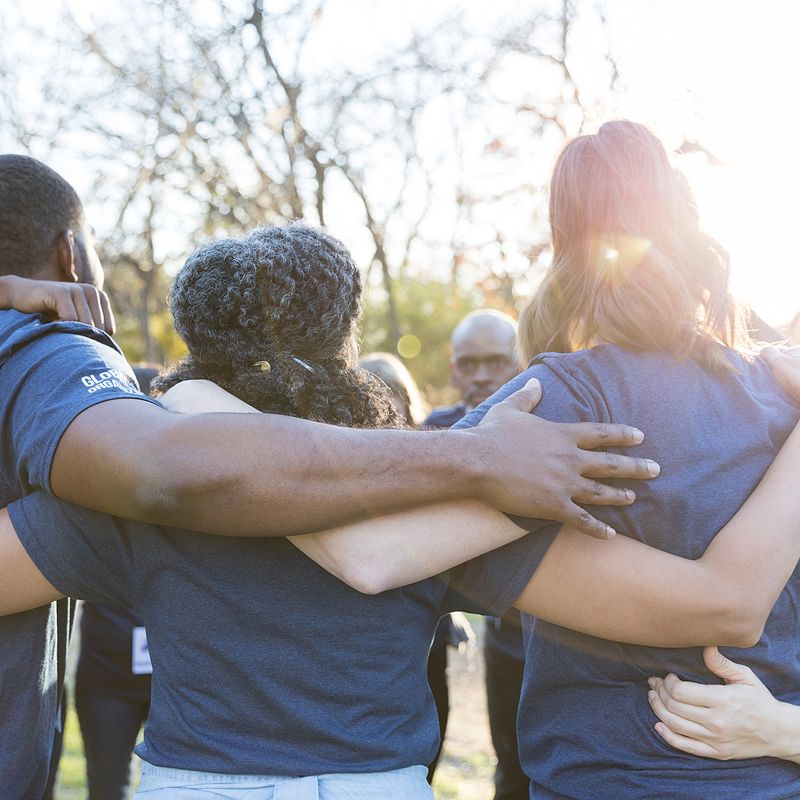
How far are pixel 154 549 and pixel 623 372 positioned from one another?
37.8 inches

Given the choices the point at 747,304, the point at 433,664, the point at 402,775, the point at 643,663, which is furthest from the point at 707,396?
the point at 433,664

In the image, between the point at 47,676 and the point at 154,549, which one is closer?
the point at 154,549

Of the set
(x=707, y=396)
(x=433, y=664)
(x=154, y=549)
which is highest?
(x=707, y=396)

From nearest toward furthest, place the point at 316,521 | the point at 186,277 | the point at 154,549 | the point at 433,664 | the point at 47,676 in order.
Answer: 1. the point at 316,521
2. the point at 154,549
3. the point at 186,277
4. the point at 47,676
5. the point at 433,664

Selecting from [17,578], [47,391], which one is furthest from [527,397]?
[17,578]

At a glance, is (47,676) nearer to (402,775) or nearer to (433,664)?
(402,775)

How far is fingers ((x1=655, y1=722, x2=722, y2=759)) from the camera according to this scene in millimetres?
1634

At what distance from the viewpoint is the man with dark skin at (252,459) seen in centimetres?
152

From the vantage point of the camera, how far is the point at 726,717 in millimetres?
1630

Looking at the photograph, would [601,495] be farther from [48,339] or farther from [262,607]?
[48,339]

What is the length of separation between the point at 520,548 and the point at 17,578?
3.12 ft

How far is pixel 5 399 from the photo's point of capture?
5.62ft

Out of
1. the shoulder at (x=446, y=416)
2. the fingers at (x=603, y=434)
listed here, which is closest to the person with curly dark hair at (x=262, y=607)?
the fingers at (x=603, y=434)

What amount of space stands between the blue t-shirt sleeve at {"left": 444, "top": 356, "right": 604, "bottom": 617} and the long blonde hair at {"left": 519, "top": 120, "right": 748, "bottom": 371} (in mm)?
168
